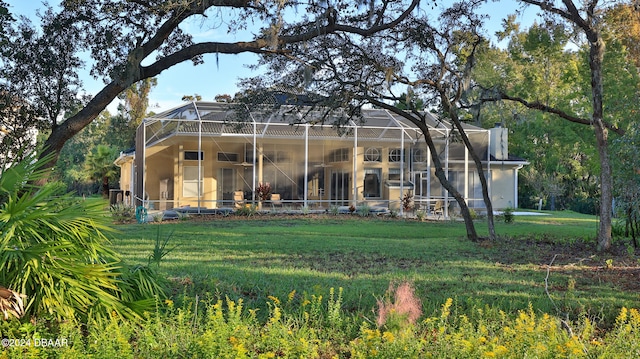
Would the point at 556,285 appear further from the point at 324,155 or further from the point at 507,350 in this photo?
the point at 324,155

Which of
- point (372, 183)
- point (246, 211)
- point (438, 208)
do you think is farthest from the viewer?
point (372, 183)

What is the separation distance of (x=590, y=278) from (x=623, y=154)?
4659 millimetres

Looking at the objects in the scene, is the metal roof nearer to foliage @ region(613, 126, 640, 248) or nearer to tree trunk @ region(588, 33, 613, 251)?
foliage @ region(613, 126, 640, 248)

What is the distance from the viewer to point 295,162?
25359mm

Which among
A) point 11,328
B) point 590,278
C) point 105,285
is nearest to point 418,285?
point 590,278

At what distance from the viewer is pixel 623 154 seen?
441 inches

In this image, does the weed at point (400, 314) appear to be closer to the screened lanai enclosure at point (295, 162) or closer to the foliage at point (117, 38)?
the foliage at point (117, 38)

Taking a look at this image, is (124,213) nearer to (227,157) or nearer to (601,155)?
(227,157)

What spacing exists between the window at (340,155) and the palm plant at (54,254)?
21648mm

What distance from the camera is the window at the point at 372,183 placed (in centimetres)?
2680

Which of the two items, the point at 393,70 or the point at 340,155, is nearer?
the point at 393,70

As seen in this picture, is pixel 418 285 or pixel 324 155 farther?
pixel 324 155

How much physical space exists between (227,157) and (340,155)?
17.7ft

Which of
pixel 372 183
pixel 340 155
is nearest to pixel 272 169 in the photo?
pixel 340 155
